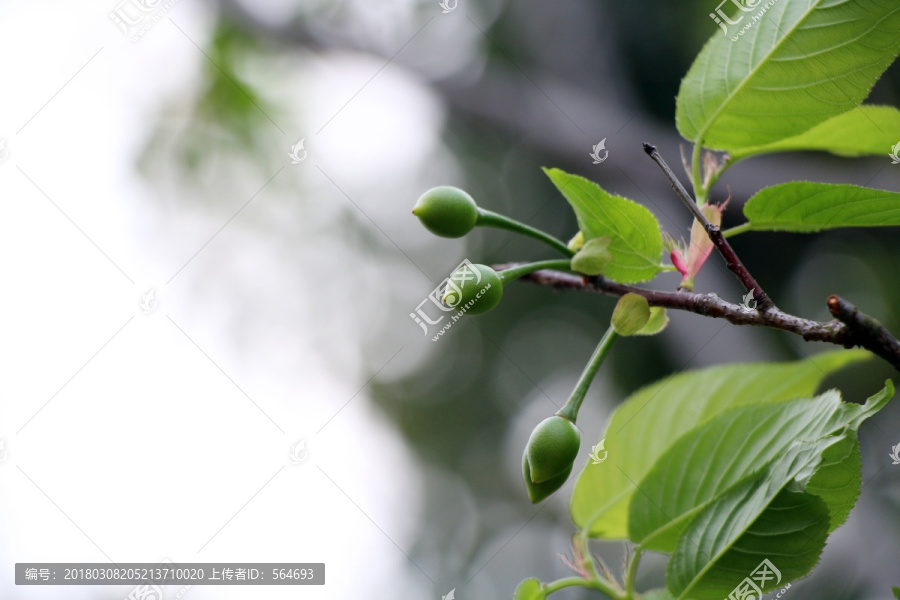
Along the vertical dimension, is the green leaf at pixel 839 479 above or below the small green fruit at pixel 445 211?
below

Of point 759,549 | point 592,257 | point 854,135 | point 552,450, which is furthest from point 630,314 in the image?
point 854,135

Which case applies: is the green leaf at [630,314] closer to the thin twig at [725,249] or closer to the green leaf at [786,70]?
the thin twig at [725,249]

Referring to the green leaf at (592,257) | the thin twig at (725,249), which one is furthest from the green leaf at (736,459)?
the green leaf at (592,257)

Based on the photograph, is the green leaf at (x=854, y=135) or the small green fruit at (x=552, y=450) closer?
the small green fruit at (x=552, y=450)

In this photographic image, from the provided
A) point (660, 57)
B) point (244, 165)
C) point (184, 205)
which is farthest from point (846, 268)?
point (184, 205)

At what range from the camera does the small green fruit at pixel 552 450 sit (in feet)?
2.40

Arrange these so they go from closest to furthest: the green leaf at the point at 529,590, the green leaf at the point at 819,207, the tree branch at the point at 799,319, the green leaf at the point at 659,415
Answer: the tree branch at the point at 799,319
the green leaf at the point at 819,207
the green leaf at the point at 529,590
the green leaf at the point at 659,415

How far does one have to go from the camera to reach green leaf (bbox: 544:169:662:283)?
0.76m

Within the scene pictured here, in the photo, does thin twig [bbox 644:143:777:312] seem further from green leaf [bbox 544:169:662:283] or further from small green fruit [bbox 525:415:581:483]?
small green fruit [bbox 525:415:581:483]

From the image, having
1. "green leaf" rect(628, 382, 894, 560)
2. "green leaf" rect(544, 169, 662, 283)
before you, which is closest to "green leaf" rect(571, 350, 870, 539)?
"green leaf" rect(628, 382, 894, 560)

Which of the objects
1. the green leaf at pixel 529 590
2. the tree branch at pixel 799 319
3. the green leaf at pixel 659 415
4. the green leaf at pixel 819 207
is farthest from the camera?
the green leaf at pixel 659 415

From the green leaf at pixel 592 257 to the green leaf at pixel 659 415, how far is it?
277 mm

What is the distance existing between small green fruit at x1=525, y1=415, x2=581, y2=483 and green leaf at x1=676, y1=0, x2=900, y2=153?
0.45 metres

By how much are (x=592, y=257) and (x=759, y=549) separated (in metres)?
0.37
